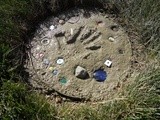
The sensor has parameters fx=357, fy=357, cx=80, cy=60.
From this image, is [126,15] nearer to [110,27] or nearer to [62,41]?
[110,27]

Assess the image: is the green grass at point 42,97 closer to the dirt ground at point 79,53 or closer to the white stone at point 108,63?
the dirt ground at point 79,53

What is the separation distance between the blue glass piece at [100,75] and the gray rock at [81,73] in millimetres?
58

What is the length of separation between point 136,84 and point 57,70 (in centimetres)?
51

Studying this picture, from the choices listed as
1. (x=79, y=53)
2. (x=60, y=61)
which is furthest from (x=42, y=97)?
(x=79, y=53)

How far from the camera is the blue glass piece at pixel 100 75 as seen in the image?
227 cm

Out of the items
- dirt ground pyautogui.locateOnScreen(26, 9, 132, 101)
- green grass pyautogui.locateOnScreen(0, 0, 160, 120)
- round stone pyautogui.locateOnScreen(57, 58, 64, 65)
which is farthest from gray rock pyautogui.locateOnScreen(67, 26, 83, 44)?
green grass pyautogui.locateOnScreen(0, 0, 160, 120)

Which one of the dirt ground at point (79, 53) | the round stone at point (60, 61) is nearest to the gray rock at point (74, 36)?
the dirt ground at point (79, 53)

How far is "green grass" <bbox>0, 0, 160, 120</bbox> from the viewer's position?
2.06 meters

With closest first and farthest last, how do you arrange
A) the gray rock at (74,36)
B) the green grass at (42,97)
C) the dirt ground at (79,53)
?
the green grass at (42,97) < the dirt ground at (79,53) < the gray rock at (74,36)

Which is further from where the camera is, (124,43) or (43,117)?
(124,43)

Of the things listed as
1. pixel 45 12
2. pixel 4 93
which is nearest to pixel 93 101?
pixel 4 93

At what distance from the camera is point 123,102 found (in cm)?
211

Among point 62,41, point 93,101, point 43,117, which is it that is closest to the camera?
point 43,117

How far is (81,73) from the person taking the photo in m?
2.24
